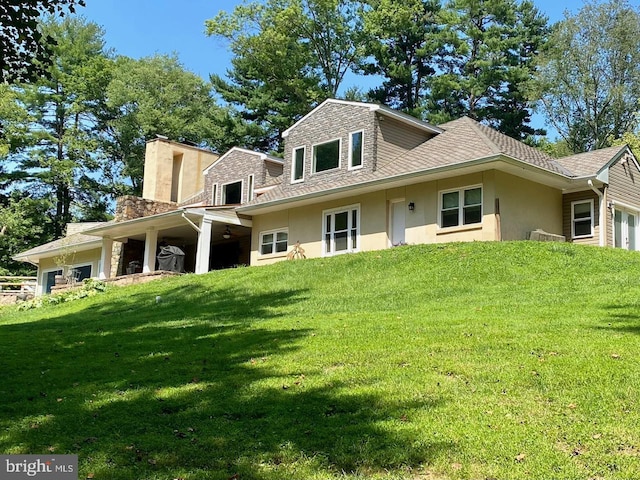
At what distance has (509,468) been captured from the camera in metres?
3.91

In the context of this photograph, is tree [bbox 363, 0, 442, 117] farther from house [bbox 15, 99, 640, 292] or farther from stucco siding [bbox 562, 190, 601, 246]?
stucco siding [bbox 562, 190, 601, 246]

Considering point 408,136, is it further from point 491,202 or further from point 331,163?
point 491,202

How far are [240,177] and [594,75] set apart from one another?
20843mm

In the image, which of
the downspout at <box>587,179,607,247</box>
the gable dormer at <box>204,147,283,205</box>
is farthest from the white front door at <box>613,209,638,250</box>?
the gable dormer at <box>204,147,283,205</box>

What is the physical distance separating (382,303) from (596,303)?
3.64 meters

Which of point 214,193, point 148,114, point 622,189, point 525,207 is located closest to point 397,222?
point 525,207

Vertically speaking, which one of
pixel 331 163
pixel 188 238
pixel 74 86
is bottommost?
pixel 188 238

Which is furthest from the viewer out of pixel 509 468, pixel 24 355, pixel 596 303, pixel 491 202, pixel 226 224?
pixel 226 224

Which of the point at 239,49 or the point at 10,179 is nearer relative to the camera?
the point at 239,49

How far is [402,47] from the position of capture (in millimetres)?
39812

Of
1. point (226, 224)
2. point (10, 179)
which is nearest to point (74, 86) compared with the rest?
point (10, 179)

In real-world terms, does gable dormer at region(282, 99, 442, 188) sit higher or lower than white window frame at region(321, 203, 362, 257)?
higher

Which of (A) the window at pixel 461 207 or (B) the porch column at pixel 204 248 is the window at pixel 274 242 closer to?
(B) the porch column at pixel 204 248

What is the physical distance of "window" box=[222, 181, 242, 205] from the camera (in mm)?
25766
